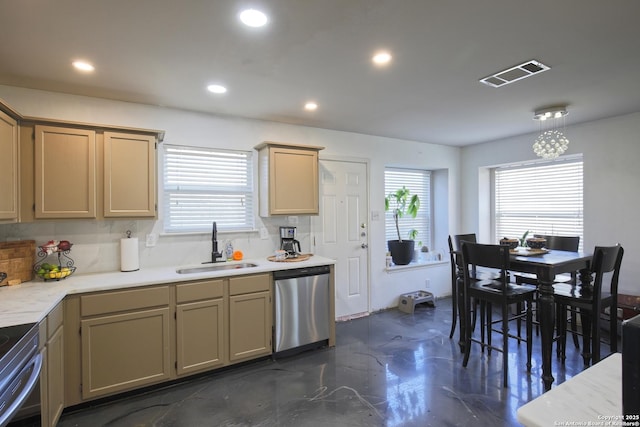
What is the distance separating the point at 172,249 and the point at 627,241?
4876mm

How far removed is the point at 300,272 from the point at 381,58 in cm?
201

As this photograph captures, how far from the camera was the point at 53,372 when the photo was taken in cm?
200

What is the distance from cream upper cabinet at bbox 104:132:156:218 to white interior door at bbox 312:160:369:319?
1.90 meters

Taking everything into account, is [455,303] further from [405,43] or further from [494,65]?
[405,43]

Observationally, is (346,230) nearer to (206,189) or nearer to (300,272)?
(300,272)

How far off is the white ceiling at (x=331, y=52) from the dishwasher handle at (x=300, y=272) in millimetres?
1640

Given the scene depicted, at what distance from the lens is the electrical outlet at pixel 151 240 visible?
3.08 meters

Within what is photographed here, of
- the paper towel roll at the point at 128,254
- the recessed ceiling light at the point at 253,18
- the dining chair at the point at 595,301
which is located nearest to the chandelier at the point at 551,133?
the dining chair at the point at 595,301

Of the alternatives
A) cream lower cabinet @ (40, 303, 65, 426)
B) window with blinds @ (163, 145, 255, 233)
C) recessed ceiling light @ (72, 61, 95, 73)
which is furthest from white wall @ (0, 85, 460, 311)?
cream lower cabinet @ (40, 303, 65, 426)

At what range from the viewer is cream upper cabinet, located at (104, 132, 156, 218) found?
2.68 metres

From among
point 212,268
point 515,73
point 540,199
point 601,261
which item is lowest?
point 212,268

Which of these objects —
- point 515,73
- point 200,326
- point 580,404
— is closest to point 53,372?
point 200,326

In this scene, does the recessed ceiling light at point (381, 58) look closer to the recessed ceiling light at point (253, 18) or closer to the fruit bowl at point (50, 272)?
the recessed ceiling light at point (253, 18)

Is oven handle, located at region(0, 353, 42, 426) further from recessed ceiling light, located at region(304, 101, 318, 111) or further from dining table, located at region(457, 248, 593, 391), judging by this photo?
dining table, located at region(457, 248, 593, 391)
